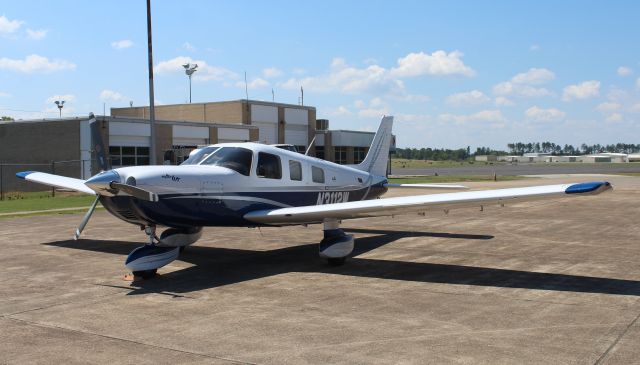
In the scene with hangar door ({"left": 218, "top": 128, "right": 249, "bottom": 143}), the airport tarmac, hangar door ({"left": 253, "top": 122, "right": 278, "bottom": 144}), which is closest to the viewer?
the airport tarmac

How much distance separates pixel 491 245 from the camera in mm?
14445

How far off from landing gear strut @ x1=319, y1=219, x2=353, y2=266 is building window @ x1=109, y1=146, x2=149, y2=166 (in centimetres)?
3258

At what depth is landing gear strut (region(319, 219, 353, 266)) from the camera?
38.1ft

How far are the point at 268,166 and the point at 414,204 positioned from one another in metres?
3.44

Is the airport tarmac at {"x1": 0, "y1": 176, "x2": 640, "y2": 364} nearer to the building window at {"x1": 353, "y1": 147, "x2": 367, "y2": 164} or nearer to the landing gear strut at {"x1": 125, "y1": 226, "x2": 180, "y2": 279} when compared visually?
the landing gear strut at {"x1": 125, "y1": 226, "x2": 180, "y2": 279}

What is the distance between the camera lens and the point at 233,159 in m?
Result: 12.1

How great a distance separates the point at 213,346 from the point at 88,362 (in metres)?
1.28

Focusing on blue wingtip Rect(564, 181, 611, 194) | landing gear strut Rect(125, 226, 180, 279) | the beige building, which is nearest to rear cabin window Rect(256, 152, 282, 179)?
landing gear strut Rect(125, 226, 180, 279)

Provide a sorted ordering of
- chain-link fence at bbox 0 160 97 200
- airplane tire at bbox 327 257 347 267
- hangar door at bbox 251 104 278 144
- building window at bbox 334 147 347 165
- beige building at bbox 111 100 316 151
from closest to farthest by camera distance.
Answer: airplane tire at bbox 327 257 347 267, chain-link fence at bbox 0 160 97 200, beige building at bbox 111 100 316 151, hangar door at bbox 251 104 278 144, building window at bbox 334 147 347 165

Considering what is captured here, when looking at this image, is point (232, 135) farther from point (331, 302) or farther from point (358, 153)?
point (331, 302)

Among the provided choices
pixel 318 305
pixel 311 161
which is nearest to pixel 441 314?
pixel 318 305

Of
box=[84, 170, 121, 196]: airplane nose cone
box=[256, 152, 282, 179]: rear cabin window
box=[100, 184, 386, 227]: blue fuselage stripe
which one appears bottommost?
box=[100, 184, 386, 227]: blue fuselage stripe

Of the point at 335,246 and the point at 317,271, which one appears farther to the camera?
the point at 335,246

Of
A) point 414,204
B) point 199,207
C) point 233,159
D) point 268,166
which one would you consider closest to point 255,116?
point 268,166
